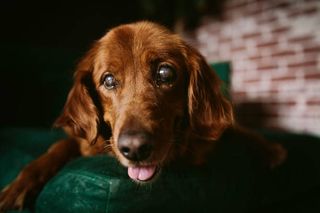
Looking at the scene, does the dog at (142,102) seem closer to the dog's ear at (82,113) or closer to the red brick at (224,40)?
the dog's ear at (82,113)

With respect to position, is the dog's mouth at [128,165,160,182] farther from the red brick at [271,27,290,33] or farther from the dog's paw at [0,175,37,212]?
the red brick at [271,27,290,33]

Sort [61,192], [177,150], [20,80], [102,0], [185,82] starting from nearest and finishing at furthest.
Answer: [61,192] → [177,150] → [185,82] → [20,80] → [102,0]

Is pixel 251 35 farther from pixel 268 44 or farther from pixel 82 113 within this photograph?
pixel 82 113

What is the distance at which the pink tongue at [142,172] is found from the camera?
1.40 metres

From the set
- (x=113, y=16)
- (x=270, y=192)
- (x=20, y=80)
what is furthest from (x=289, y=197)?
(x=113, y=16)

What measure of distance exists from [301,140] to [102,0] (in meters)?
2.84

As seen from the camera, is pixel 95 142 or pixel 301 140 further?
pixel 301 140

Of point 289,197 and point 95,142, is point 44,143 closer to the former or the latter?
point 95,142

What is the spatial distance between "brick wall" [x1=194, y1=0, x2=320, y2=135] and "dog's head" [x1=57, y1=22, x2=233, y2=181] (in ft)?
5.67

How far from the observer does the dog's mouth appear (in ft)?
4.60

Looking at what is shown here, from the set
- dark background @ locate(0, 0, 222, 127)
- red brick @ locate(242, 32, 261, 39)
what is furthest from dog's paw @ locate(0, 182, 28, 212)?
red brick @ locate(242, 32, 261, 39)

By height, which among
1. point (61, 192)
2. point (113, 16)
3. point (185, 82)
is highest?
point (113, 16)

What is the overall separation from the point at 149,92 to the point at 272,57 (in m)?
2.29

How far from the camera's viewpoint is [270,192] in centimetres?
204
